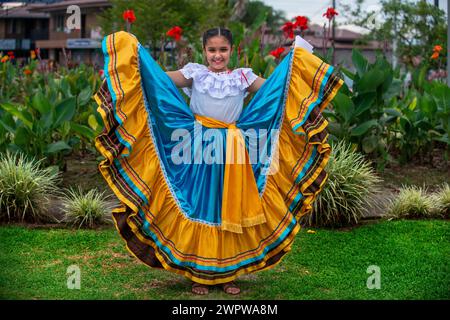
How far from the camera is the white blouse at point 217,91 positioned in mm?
4141

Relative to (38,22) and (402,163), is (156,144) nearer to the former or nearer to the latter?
(402,163)

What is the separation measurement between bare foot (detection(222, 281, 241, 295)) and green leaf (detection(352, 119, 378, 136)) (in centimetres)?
300

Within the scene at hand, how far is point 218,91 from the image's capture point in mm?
4141

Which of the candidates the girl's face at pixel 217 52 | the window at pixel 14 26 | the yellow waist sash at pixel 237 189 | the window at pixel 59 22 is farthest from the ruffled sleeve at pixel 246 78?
the window at pixel 14 26

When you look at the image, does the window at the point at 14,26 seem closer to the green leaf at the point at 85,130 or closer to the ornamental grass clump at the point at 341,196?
the green leaf at the point at 85,130

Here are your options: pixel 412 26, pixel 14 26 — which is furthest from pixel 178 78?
pixel 14 26

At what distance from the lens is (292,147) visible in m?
4.23

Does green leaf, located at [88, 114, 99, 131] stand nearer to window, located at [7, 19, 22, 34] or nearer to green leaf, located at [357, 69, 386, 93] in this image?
green leaf, located at [357, 69, 386, 93]

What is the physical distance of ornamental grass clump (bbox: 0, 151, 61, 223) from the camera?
19.7ft

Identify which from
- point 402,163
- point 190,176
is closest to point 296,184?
point 190,176

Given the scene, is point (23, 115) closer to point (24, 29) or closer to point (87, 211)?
point (87, 211)

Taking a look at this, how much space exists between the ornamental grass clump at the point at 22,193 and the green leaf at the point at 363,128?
2745mm

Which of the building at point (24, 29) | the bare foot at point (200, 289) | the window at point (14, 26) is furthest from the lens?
the window at point (14, 26)

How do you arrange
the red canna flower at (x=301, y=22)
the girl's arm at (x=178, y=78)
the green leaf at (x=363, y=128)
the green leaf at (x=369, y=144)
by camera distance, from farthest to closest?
the red canna flower at (x=301, y=22), the green leaf at (x=369, y=144), the green leaf at (x=363, y=128), the girl's arm at (x=178, y=78)
